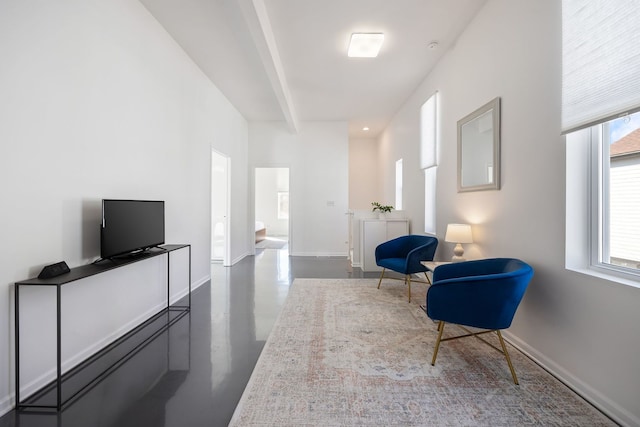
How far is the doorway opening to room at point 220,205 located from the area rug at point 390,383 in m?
3.23

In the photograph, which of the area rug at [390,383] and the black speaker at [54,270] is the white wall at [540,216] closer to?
the area rug at [390,383]

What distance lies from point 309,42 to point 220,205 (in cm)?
384

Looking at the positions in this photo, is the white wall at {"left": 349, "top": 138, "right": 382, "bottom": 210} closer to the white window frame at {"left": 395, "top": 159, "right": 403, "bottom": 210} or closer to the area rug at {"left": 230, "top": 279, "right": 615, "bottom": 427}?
the white window frame at {"left": 395, "top": 159, "right": 403, "bottom": 210}

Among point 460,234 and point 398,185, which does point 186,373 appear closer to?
point 460,234

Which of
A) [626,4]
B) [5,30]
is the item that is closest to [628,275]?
[626,4]

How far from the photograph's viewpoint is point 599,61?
65.0 inches

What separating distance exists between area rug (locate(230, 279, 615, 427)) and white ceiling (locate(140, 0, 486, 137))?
2992 millimetres

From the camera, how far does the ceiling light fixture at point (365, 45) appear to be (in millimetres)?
3422

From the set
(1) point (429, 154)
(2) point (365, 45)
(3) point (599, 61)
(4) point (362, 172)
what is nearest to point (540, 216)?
(3) point (599, 61)

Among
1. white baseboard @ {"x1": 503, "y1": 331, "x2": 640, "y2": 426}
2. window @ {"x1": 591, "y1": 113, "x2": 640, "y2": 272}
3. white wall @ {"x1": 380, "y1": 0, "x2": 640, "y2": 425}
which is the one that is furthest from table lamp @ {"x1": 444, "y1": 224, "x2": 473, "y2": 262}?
window @ {"x1": 591, "y1": 113, "x2": 640, "y2": 272}

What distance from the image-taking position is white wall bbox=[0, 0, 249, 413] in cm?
170

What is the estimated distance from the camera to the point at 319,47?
3.71 metres

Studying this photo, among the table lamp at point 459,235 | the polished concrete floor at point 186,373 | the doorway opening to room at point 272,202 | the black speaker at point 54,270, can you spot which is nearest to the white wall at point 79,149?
the black speaker at point 54,270

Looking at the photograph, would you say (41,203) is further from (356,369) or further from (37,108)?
(356,369)
